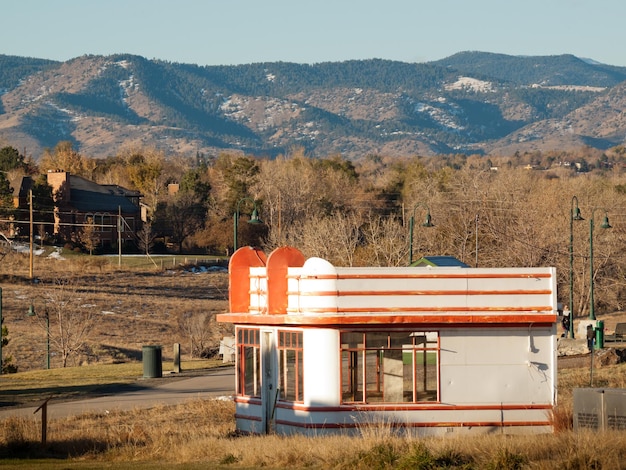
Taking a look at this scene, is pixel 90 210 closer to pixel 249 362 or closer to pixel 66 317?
pixel 66 317

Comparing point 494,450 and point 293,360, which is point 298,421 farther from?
point 494,450

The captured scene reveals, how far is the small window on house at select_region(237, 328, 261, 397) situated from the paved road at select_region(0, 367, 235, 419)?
6204mm

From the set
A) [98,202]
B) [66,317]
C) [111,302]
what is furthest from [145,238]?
[66,317]

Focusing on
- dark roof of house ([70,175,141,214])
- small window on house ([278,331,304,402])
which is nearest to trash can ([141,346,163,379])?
small window on house ([278,331,304,402])

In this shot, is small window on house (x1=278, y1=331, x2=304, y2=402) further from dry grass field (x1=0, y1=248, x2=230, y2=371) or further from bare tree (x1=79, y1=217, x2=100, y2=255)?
bare tree (x1=79, y1=217, x2=100, y2=255)

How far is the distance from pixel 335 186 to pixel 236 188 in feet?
38.5

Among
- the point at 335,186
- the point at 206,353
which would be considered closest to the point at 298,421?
the point at 206,353

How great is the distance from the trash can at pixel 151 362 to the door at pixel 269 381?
1645 cm

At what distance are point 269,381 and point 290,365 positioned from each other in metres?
0.66

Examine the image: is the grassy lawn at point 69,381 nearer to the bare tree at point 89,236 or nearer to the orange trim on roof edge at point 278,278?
the orange trim on roof edge at point 278,278

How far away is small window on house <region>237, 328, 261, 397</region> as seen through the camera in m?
29.0

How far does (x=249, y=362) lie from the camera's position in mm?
29469

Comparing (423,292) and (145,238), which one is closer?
(423,292)

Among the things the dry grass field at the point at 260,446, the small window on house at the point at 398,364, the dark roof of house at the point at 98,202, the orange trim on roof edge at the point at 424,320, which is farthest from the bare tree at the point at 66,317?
the dark roof of house at the point at 98,202
